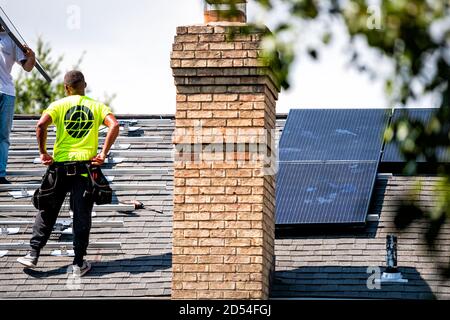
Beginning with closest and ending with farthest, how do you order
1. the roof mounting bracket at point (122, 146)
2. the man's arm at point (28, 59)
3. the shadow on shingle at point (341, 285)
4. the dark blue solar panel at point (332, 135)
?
the shadow on shingle at point (341, 285), the man's arm at point (28, 59), the dark blue solar panel at point (332, 135), the roof mounting bracket at point (122, 146)

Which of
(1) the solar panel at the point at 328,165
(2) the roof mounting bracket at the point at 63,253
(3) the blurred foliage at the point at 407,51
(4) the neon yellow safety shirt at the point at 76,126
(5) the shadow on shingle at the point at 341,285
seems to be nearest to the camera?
(3) the blurred foliage at the point at 407,51

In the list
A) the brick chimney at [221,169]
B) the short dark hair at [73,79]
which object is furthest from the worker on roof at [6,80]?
the brick chimney at [221,169]

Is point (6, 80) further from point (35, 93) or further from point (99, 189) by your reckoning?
point (35, 93)

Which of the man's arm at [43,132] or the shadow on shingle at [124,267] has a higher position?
the man's arm at [43,132]

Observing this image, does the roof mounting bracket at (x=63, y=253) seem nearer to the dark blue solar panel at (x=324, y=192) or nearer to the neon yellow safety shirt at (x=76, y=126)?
the neon yellow safety shirt at (x=76, y=126)

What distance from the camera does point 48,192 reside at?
12.1 meters

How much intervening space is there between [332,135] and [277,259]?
2646 millimetres

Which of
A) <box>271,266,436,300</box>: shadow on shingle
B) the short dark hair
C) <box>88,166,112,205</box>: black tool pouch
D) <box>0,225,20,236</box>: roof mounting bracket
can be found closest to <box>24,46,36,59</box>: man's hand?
the short dark hair

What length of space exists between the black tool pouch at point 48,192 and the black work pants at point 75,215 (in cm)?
4

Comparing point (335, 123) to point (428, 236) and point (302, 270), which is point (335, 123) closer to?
point (302, 270)

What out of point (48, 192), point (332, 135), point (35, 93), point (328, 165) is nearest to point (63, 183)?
point (48, 192)

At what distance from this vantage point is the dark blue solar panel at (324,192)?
12977 mm

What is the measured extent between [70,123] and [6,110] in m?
2.04

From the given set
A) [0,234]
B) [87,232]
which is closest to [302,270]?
[87,232]
